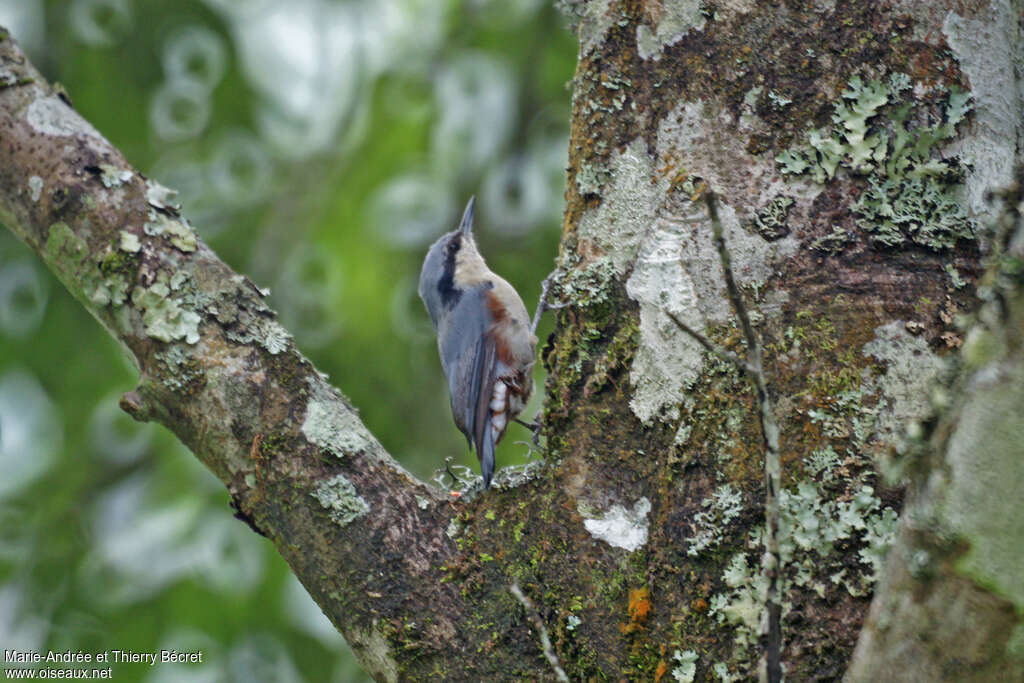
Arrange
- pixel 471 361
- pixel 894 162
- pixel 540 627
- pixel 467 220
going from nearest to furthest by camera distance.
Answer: pixel 540 627 → pixel 894 162 → pixel 471 361 → pixel 467 220

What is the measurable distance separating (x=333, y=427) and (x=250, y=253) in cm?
287

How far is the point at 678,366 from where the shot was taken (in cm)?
158

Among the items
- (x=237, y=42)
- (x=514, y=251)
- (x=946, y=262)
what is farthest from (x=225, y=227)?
(x=946, y=262)

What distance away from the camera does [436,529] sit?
173cm

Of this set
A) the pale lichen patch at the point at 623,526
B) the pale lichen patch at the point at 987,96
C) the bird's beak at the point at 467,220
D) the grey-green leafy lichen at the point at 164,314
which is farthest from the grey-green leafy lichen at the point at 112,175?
the bird's beak at the point at 467,220

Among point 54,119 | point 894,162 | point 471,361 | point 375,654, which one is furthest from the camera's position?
point 471,361

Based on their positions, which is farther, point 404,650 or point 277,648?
point 277,648

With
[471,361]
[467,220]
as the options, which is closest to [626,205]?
[471,361]

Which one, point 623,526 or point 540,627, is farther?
point 623,526

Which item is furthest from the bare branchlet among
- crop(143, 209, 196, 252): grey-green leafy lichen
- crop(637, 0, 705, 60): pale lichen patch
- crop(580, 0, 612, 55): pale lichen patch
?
crop(143, 209, 196, 252): grey-green leafy lichen

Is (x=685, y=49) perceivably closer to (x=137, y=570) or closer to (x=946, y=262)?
(x=946, y=262)

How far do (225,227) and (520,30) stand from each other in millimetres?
1781

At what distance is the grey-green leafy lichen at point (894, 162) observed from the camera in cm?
152

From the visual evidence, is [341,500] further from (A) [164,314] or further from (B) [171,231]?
(B) [171,231]
